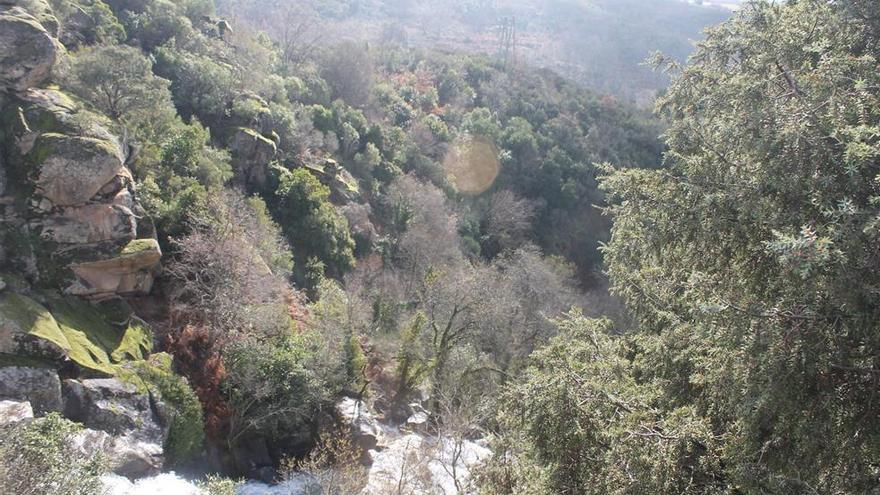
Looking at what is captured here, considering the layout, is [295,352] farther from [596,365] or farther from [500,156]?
[500,156]

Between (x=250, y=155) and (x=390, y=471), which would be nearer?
(x=390, y=471)

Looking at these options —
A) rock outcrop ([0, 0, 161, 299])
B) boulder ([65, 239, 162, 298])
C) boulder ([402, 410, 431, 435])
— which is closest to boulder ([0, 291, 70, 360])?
rock outcrop ([0, 0, 161, 299])

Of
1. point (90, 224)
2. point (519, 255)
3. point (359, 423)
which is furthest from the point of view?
point (519, 255)

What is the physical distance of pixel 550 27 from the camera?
392 ft

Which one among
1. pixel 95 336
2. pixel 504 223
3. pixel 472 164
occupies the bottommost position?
pixel 504 223

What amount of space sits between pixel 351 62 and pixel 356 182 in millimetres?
13227

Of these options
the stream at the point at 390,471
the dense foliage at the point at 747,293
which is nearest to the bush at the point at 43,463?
the stream at the point at 390,471

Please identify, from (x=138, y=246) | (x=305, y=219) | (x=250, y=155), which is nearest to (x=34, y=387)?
(x=138, y=246)

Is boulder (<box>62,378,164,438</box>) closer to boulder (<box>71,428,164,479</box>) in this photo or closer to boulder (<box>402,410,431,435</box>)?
boulder (<box>71,428,164,479</box>)

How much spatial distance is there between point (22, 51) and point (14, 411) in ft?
34.8

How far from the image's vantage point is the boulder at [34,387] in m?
12.5

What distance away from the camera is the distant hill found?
277 ft

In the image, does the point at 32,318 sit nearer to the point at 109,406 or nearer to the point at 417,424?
the point at 109,406

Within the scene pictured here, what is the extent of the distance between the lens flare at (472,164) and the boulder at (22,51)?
28.9 m
